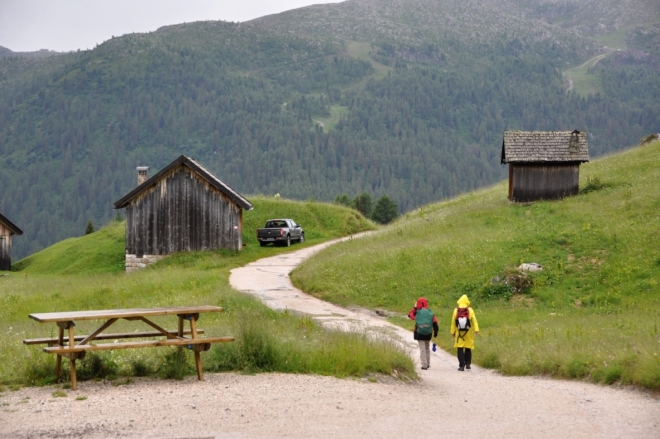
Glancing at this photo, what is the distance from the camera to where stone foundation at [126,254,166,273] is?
156 ft

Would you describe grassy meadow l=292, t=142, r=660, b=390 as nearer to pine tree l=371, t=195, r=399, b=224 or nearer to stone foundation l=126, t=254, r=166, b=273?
stone foundation l=126, t=254, r=166, b=273

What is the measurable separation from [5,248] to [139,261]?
48.5 feet

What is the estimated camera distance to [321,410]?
12828 millimetres

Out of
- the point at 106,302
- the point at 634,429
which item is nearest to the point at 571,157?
the point at 106,302

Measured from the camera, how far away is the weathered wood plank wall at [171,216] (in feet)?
157

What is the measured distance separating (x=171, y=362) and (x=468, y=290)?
17.9 metres

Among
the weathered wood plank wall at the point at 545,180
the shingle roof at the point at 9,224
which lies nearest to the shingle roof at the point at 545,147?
the weathered wood plank wall at the point at 545,180

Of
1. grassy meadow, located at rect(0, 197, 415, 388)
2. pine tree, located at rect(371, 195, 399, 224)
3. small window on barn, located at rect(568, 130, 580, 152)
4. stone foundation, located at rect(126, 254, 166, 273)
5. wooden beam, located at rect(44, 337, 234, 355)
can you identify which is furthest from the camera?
pine tree, located at rect(371, 195, 399, 224)

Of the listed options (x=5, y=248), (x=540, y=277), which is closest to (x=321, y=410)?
(x=540, y=277)

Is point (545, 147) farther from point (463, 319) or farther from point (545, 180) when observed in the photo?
point (463, 319)

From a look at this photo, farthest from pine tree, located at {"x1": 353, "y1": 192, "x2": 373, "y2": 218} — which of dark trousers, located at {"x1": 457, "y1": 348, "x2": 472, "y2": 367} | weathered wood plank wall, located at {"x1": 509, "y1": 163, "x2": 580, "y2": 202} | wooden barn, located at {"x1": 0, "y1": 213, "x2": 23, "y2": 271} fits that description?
dark trousers, located at {"x1": 457, "y1": 348, "x2": 472, "y2": 367}

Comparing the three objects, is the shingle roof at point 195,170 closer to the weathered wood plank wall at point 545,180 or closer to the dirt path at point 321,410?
the weathered wood plank wall at point 545,180

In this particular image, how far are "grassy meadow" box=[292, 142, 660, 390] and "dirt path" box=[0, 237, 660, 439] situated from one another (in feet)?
7.40

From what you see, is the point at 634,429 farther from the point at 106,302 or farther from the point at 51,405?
the point at 106,302
